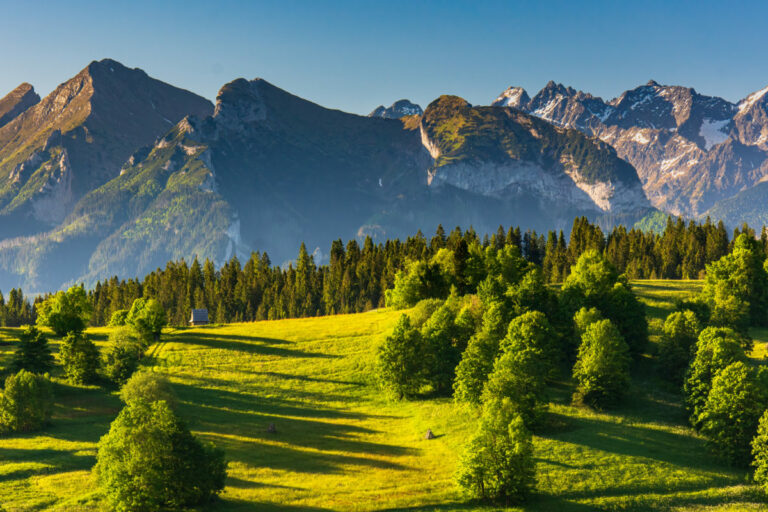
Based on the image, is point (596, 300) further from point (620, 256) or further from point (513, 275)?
point (620, 256)

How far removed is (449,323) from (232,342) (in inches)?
1734

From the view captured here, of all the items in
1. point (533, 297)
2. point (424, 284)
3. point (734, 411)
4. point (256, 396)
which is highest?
point (424, 284)

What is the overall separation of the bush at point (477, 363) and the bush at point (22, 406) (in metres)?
54.6

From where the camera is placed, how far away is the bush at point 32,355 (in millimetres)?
105188

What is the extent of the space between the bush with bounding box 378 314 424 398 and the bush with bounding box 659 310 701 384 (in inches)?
1421

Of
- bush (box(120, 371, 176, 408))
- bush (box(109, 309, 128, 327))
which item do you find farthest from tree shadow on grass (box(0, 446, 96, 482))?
bush (box(109, 309, 128, 327))

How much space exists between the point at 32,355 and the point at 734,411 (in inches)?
3948

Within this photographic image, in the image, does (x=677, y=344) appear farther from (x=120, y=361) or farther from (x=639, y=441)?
(x=120, y=361)

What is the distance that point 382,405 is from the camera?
316 ft

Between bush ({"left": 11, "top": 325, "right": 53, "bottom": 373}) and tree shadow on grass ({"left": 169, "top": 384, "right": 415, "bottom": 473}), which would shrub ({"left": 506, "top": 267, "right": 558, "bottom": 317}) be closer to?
tree shadow on grass ({"left": 169, "top": 384, "right": 415, "bottom": 473})

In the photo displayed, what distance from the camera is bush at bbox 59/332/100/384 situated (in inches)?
4078

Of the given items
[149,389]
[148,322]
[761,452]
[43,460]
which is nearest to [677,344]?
[761,452]

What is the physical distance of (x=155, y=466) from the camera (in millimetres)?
60906

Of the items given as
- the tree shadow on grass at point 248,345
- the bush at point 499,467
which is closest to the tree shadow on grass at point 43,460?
the bush at point 499,467
